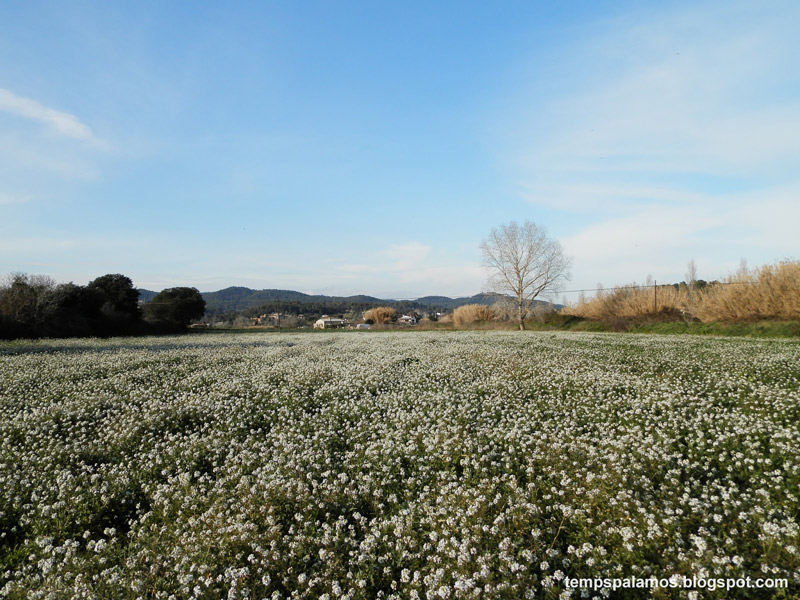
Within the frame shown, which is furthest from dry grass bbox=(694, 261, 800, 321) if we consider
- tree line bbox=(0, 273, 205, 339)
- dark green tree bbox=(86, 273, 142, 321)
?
dark green tree bbox=(86, 273, 142, 321)

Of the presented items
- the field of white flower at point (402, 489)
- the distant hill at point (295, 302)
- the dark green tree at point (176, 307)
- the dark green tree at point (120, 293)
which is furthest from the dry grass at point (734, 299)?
the dark green tree at point (176, 307)

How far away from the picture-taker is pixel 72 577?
4.18 metres

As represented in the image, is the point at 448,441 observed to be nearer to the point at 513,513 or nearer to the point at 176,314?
the point at 513,513

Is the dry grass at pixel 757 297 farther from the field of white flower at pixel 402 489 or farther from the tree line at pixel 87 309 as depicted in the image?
the tree line at pixel 87 309

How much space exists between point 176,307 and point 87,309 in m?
23.9

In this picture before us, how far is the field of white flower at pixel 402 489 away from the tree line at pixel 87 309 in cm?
3407

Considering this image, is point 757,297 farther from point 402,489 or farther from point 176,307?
point 176,307

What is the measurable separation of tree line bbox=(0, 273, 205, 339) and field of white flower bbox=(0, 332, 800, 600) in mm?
34071

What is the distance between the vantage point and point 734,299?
109 ft

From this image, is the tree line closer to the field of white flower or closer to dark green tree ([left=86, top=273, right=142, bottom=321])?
dark green tree ([left=86, top=273, right=142, bottom=321])

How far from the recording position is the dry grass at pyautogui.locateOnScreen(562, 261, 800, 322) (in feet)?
97.5

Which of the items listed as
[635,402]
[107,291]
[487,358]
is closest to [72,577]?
[635,402]

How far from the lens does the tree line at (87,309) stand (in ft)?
122

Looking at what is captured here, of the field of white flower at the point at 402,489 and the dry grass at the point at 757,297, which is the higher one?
the dry grass at the point at 757,297
